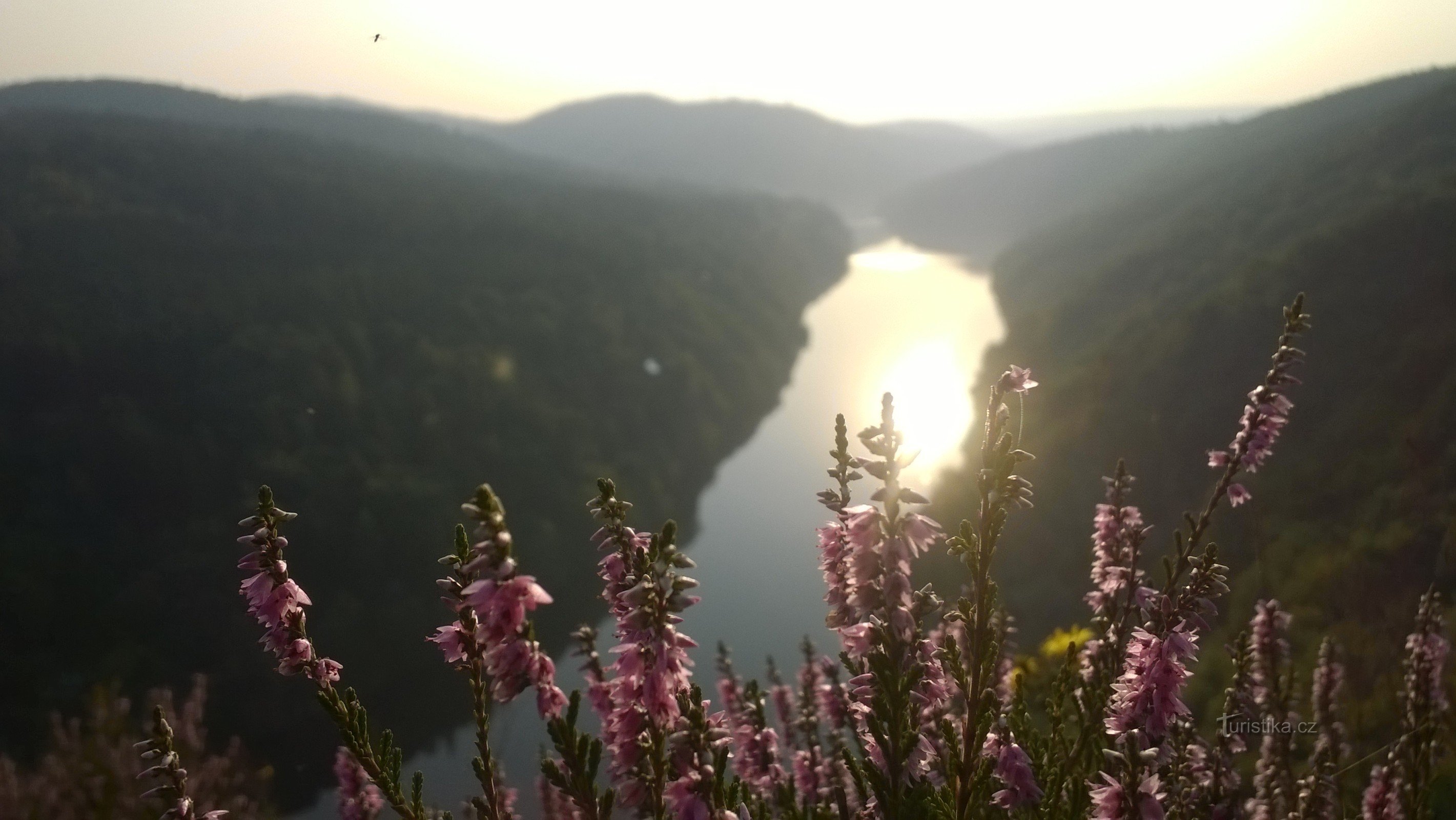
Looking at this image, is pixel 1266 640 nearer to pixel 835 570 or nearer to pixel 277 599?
pixel 835 570

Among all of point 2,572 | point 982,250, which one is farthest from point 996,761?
point 982,250

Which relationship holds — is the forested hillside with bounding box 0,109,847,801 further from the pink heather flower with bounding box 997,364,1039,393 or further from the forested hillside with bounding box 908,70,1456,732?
the pink heather flower with bounding box 997,364,1039,393

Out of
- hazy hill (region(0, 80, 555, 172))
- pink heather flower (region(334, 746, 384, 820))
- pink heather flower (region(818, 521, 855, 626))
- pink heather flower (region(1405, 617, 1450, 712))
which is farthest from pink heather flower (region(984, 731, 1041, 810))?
hazy hill (region(0, 80, 555, 172))

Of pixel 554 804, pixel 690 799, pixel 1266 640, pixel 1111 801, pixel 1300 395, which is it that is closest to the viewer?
pixel 690 799

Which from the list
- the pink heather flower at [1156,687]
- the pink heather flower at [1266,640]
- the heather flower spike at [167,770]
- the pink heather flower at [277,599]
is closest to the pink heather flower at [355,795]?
the heather flower spike at [167,770]

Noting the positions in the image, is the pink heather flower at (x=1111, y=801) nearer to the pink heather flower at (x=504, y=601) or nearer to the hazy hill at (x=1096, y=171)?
the pink heather flower at (x=504, y=601)

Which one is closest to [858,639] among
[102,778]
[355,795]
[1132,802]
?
[1132,802]
